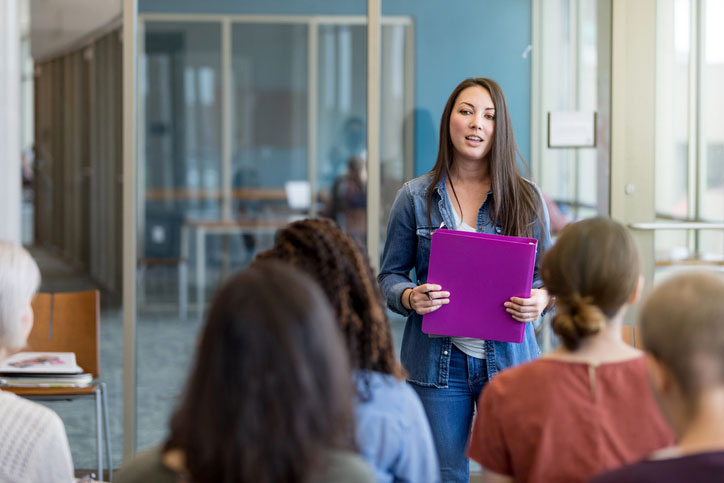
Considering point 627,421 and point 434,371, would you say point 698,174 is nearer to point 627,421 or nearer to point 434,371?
point 434,371

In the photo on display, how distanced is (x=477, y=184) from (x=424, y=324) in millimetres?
482

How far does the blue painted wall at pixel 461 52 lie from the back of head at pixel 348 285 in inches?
96.9

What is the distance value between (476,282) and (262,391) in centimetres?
140

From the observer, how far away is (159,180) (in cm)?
799

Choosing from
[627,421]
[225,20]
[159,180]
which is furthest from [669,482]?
[159,180]

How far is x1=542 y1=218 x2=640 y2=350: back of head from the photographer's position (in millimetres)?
1665

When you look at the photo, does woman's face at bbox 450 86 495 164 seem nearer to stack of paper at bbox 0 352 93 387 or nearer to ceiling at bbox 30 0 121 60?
stack of paper at bbox 0 352 93 387

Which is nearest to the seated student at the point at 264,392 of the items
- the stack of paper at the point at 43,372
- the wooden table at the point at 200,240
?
the stack of paper at the point at 43,372

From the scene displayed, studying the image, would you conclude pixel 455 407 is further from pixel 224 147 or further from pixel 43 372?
pixel 224 147

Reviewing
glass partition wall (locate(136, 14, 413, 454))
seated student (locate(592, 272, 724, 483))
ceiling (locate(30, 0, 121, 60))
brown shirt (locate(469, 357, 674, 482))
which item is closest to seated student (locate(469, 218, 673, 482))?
brown shirt (locate(469, 357, 674, 482))

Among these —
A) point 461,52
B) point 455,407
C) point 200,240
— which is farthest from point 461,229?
point 200,240

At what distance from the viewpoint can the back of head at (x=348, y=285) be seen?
1694 millimetres

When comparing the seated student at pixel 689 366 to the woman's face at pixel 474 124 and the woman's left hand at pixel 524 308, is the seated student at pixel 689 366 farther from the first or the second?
the woman's face at pixel 474 124

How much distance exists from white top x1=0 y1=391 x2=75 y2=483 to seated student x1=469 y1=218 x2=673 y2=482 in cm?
86
